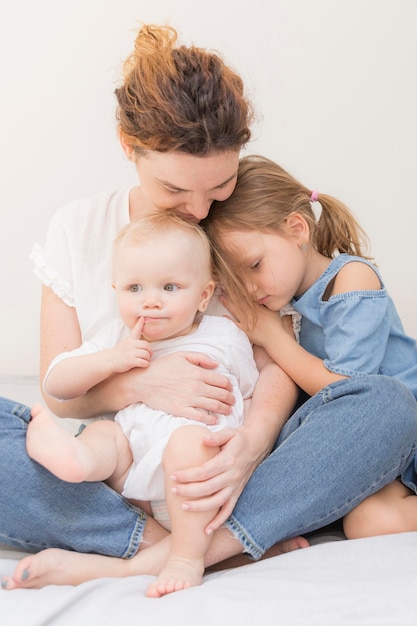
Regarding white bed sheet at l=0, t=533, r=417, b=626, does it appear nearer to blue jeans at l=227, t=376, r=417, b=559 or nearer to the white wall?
blue jeans at l=227, t=376, r=417, b=559

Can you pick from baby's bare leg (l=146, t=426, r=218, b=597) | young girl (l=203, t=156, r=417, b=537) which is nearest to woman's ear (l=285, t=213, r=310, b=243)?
young girl (l=203, t=156, r=417, b=537)

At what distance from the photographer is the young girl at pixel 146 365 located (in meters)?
1.40

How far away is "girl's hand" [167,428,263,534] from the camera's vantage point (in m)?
1.40

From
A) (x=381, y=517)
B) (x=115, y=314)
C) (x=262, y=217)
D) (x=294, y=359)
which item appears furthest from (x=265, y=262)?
(x=381, y=517)

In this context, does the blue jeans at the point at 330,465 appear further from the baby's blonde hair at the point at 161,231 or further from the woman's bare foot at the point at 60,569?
the baby's blonde hair at the point at 161,231

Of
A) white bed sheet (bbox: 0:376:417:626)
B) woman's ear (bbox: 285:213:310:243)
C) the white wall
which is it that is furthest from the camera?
the white wall

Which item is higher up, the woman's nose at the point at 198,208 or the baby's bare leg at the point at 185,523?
the woman's nose at the point at 198,208

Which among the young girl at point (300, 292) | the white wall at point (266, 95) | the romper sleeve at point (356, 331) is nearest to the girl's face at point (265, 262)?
the young girl at point (300, 292)

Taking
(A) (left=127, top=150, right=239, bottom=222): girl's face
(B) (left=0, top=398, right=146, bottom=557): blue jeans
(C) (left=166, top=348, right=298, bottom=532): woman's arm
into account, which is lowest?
(B) (left=0, top=398, right=146, bottom=557): blue jeans

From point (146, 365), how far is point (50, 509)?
329mm

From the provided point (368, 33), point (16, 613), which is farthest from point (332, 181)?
point (16, 613)

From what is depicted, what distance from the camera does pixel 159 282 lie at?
161 cm

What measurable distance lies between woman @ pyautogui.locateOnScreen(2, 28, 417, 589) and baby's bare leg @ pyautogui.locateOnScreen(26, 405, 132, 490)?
4 cm

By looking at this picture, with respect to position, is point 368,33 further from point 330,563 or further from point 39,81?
point 330,563
